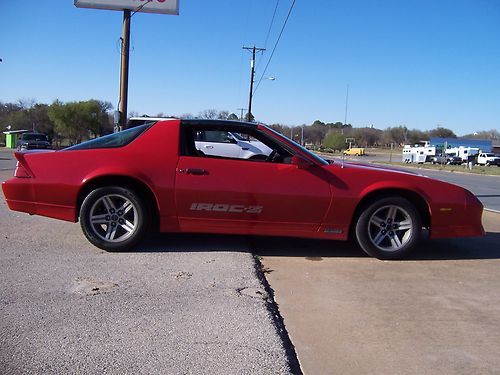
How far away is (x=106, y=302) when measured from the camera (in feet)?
12.3

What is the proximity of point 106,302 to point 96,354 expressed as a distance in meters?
0.85

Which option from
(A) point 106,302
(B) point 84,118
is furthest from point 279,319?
(B) point 84,118

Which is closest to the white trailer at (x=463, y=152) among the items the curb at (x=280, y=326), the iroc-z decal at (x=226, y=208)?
the iroc-z decal at (x=226, y=208)

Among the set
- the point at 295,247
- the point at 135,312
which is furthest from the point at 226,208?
the point at 135,312

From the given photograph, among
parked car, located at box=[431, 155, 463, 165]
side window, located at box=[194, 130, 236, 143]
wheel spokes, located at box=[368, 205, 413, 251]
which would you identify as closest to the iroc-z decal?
side window, located at box=[194, 130, 236, 143]

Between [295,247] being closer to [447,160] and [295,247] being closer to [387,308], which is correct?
[387,308]

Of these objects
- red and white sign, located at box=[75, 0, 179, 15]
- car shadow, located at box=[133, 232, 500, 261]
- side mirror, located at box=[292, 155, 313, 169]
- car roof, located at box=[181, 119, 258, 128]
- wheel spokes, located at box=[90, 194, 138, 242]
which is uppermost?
red and white sign, located at box=[75, 0, 179, 15]

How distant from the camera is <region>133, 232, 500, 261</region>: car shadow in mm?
5535

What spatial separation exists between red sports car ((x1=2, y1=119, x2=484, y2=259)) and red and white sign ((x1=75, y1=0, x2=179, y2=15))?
15.3 meters

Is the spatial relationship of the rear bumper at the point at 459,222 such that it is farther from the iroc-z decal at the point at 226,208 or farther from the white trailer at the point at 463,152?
the white trailer at the point at 463,152

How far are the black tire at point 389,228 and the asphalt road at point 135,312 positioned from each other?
1325mm

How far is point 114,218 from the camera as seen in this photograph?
5242 mm

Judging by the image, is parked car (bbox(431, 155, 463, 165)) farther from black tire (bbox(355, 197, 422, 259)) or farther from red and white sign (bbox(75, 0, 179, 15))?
black tire (bbox(355, 197, 422, 259))

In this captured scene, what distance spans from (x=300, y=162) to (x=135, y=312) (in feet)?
7.95
